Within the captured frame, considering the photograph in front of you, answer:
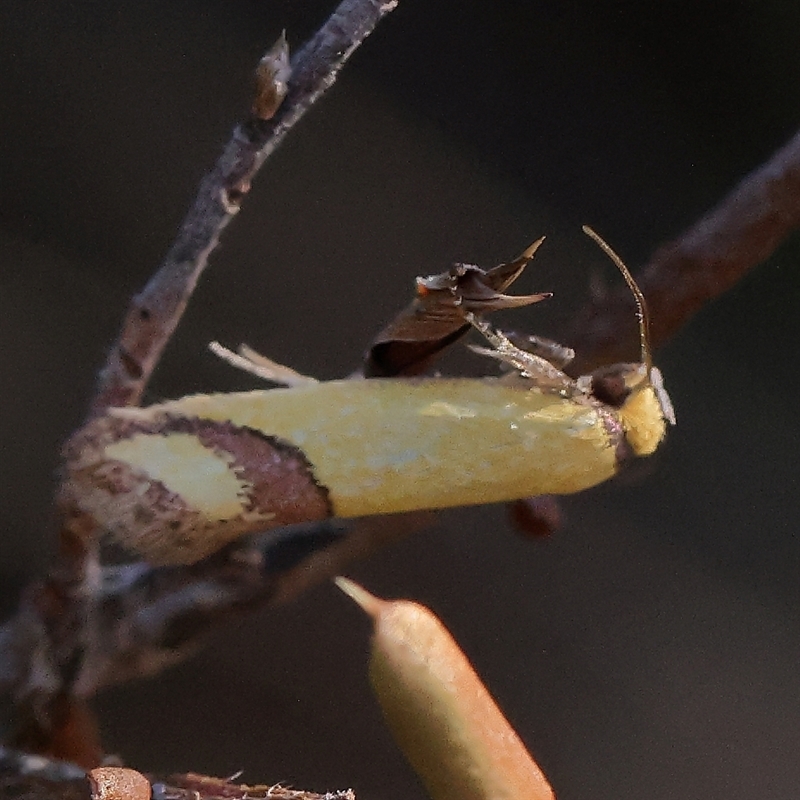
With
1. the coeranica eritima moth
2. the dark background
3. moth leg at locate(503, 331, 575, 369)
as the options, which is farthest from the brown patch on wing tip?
the dark background

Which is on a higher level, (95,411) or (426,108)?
(426,108)

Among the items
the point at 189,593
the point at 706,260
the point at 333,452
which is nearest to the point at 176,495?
the point at 333,452

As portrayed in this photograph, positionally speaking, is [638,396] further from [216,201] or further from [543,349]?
[216,201]

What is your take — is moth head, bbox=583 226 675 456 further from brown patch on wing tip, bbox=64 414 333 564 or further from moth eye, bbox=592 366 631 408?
brown patch on wing tip, bbox=64 414 333 564

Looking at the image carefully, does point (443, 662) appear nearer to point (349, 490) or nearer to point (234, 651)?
point (349, 490)

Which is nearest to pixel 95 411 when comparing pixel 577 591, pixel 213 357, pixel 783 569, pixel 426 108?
pixel 213 357

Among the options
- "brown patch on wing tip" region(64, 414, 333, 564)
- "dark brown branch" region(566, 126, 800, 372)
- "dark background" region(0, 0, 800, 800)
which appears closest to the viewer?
"brown patch on wing tip" region(64, 414, 333, 564)
